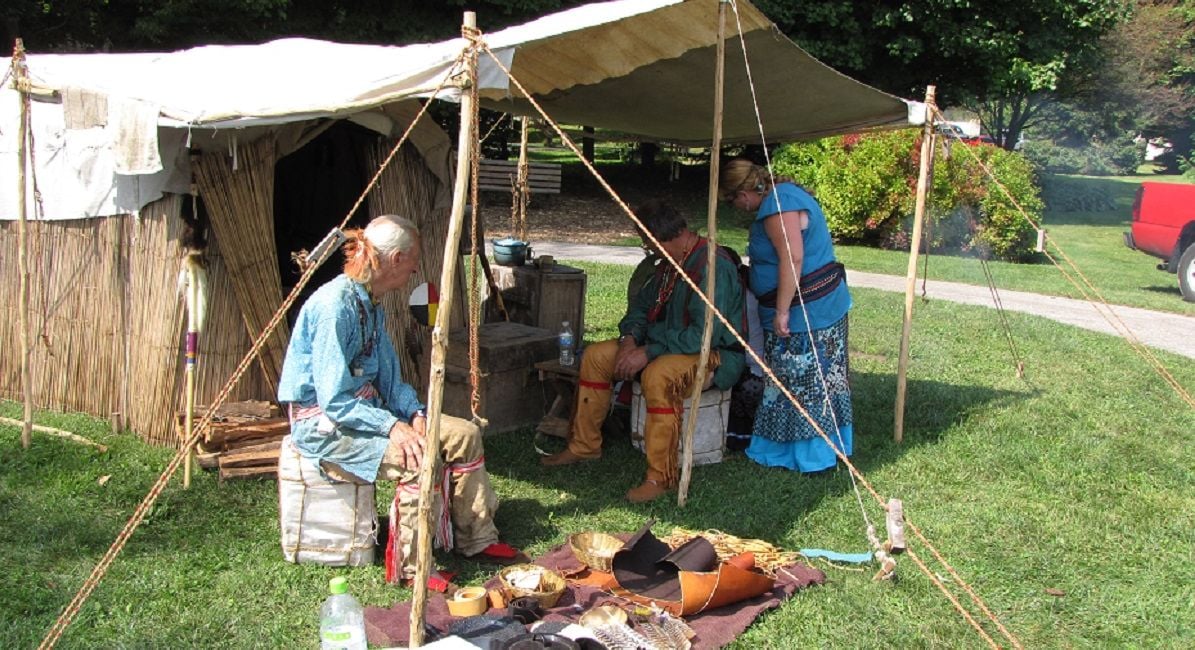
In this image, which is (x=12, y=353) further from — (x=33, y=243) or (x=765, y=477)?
(x=765, y=477)

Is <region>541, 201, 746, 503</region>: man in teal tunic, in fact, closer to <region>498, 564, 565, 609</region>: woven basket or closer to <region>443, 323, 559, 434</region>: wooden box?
<region>443, 323, 559, 434</region>: wooden box

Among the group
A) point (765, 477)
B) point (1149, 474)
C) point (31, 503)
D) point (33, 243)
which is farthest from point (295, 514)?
point (1149, 474)

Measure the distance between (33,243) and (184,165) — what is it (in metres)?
1.55

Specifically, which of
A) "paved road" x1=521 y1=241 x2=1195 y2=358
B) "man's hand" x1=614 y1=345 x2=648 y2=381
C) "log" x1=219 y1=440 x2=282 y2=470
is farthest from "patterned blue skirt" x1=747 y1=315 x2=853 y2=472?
"paved road" x1=521 y1=241 x2=1195 y2=358

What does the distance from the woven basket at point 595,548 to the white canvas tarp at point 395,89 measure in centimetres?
193

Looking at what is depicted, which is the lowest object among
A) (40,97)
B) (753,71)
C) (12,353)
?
(12,353)

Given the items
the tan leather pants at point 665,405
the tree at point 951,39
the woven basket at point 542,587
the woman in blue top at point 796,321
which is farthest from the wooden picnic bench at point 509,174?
the woven basket at point 542,587

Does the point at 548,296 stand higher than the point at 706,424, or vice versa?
the point at 548,296

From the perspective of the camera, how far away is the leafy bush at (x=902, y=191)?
584 inches

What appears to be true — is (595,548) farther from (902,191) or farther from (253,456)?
(902,191)

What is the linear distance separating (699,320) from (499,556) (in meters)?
1.73

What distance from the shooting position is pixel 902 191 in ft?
49.6

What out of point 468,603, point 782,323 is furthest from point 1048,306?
point 468,603

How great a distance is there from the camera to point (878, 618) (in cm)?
383
